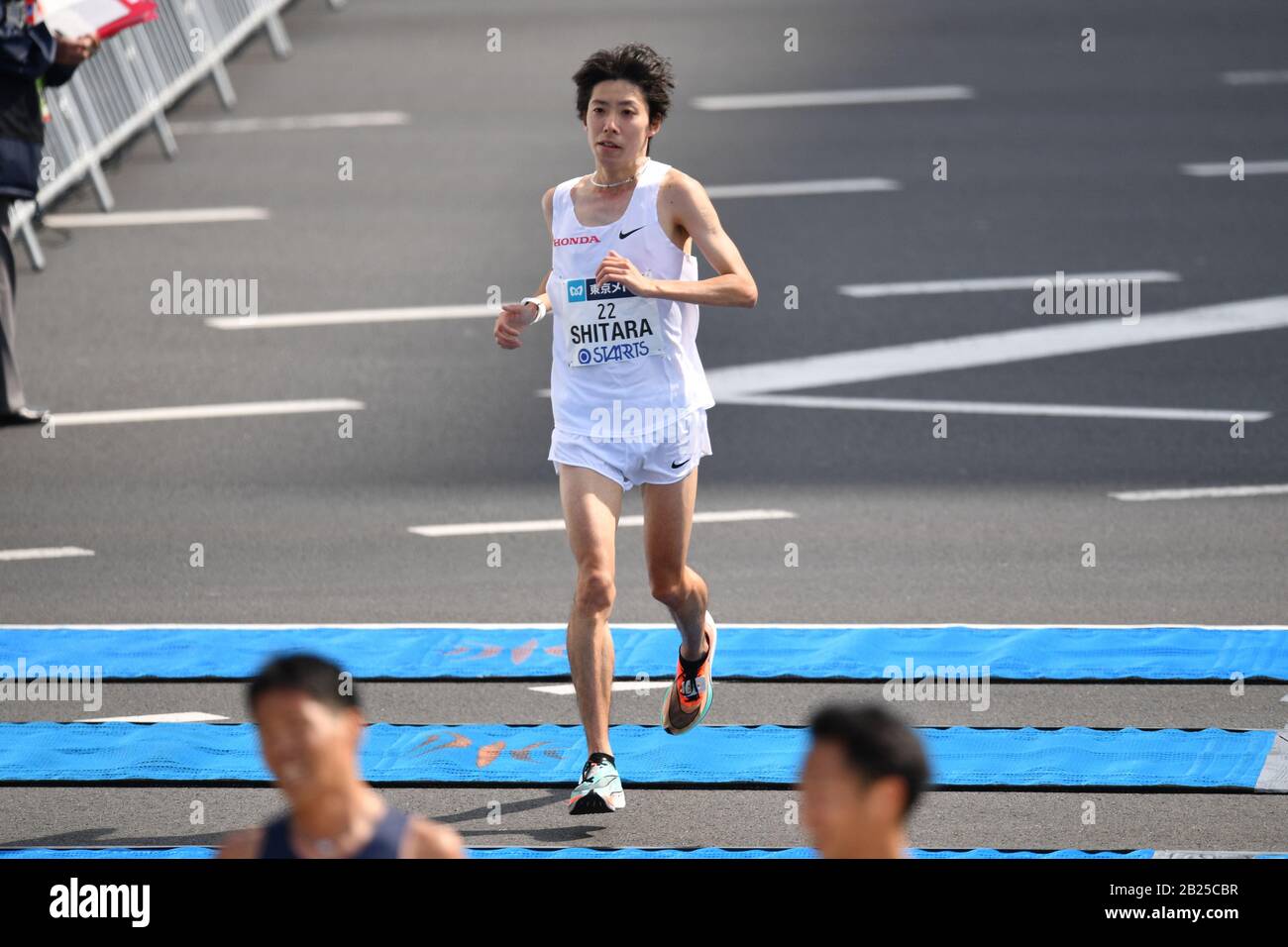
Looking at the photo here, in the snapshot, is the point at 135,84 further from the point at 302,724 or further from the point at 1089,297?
the point at 302,724

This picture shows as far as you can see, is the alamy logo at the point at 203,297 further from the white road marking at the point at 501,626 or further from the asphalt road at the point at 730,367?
the white road marking at the point at 501,626

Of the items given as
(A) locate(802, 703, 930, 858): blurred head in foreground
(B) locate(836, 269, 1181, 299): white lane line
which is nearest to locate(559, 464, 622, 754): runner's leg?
(A) locate(802, 703, 930, 858): blurred head in foreground

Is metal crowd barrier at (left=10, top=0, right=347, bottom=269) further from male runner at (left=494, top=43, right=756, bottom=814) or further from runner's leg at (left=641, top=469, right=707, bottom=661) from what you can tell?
runner's leg at (left=641, top=469, right=707, bottom=661)

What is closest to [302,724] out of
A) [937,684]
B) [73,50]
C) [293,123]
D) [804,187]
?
[937,684]

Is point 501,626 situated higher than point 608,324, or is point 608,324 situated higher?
point 608,324

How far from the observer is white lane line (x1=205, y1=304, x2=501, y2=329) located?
14.9 m

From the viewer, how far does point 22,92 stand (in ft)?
39.9

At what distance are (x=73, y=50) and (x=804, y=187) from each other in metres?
6.89

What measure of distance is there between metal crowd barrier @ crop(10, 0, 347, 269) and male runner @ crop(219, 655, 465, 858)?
1249cm

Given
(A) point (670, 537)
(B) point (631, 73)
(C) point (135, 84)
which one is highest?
(C) point (135, 84)

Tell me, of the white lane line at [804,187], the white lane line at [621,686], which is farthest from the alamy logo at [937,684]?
the white lane line at [804,187]
